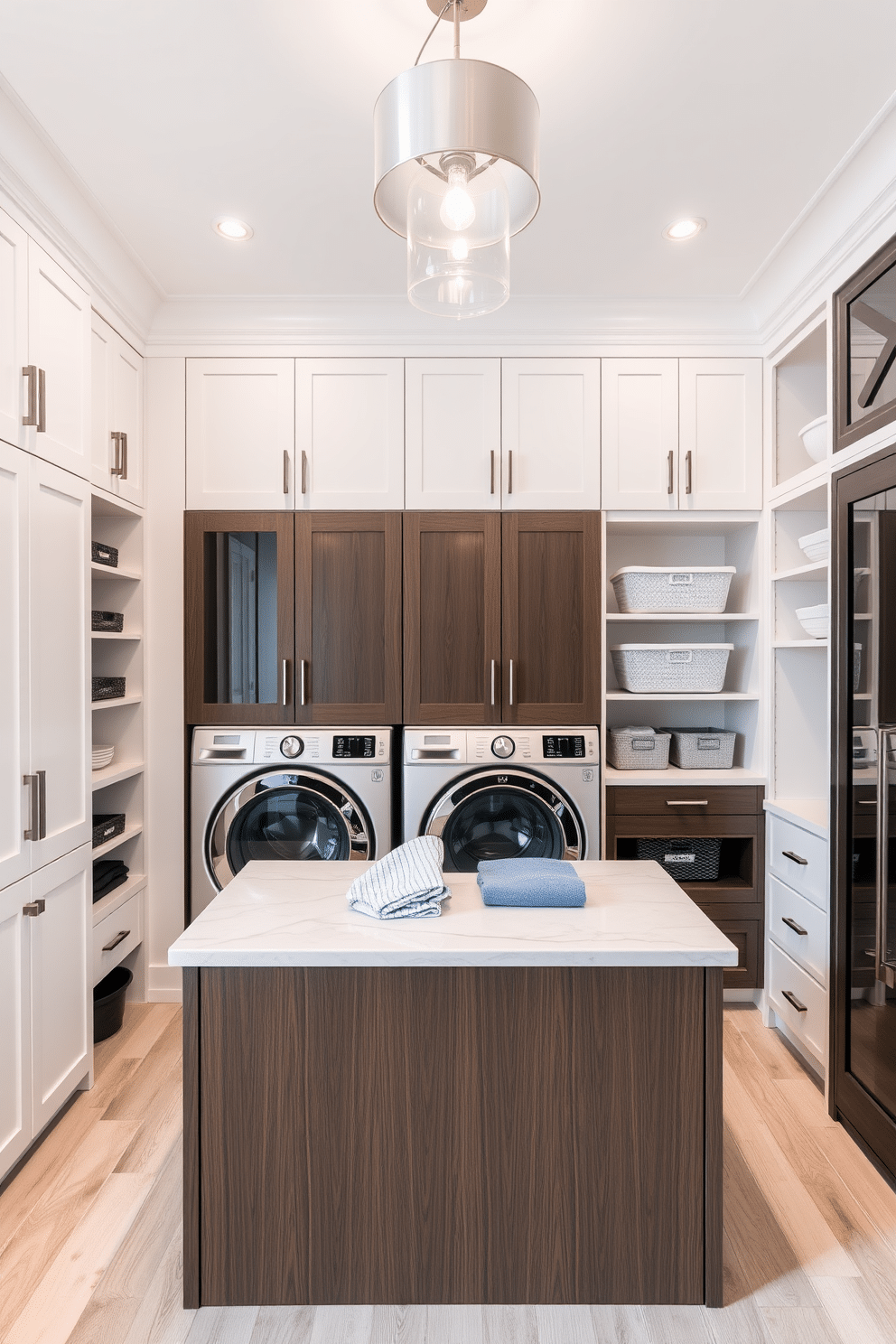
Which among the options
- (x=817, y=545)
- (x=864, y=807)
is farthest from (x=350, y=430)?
(x=864, y=807)

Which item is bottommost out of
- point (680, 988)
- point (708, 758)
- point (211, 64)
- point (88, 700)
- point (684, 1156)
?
point (684, 1156)

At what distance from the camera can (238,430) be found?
3.13m

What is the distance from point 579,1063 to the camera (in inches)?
63.2

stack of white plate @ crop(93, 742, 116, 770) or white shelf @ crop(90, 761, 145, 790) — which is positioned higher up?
stack of white plate @ crop(93, 742, 116, 770)

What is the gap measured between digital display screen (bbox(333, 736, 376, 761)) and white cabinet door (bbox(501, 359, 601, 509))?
105 cm

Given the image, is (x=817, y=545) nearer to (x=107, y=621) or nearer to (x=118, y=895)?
(x=107, y=621)

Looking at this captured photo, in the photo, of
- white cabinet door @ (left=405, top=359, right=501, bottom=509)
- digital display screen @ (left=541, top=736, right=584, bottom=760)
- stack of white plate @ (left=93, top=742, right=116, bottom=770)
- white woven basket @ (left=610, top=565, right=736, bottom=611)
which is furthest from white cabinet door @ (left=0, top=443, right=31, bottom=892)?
white woven basket @ (left=610, top=565, right=736, bottom=611)

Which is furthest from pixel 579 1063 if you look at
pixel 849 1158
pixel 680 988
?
pixel 849 1158

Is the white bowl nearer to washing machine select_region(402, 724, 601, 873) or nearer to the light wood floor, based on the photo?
washing machine select_region(402, 724, 601, 873)

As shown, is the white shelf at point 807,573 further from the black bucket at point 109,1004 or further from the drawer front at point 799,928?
the black bucket at point 109,1004

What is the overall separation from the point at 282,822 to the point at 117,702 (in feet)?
2.44

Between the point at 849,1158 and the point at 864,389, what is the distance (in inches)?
82.6

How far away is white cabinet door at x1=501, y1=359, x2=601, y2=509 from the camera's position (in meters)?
3.13

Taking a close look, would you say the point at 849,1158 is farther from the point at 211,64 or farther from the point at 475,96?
the point at 211,64
